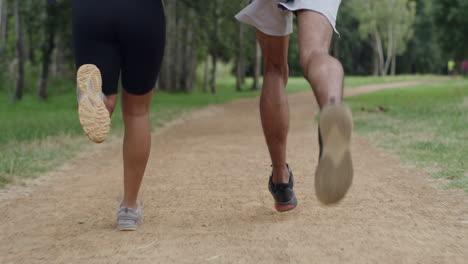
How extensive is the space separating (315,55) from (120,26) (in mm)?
1096

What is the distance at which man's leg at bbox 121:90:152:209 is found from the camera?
3.40m

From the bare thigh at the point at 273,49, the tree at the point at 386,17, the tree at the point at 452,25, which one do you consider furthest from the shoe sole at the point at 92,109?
the tree at the point at 386,17

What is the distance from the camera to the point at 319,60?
2.54 meters

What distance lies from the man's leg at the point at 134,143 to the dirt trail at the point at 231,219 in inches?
9.9

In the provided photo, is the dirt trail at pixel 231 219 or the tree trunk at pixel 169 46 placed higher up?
the dirt trail at pixel 231 219

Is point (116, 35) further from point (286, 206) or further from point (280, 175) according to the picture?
point (286, 206)

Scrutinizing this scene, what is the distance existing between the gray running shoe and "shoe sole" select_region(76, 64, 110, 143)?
827 millimetres

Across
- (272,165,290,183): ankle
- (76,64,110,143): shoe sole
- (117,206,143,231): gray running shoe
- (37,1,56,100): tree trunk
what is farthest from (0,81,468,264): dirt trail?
(37,1,56,100): tree trunk

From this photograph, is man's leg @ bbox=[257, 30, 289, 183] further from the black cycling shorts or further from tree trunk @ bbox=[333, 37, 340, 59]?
tree trunk @ bbox=[333, 37, 340, 59]

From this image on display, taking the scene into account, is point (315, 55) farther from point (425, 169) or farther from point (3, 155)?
point (3, 155)

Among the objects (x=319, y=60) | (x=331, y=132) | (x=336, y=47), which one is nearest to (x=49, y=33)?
(x=319, y=60)

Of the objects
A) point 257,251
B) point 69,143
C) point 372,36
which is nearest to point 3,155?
point 69,143

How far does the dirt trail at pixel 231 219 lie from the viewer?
112 inches

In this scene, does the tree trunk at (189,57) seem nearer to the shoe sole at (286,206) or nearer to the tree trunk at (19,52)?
the tree trunk at (19,52)
